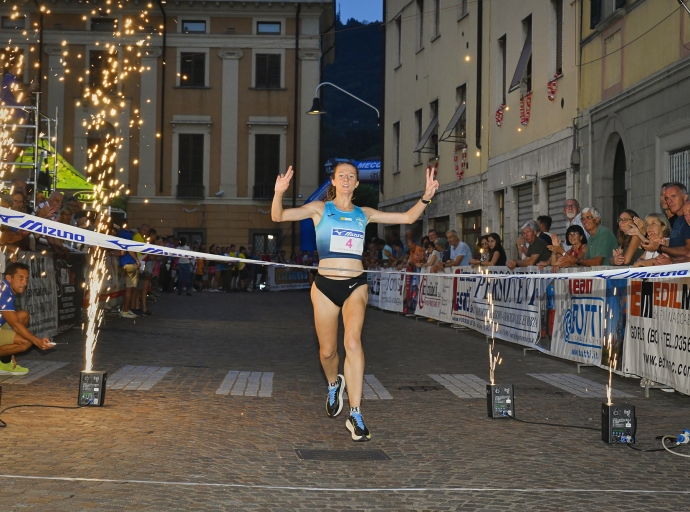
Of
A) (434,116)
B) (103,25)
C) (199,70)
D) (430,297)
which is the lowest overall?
(430,297)

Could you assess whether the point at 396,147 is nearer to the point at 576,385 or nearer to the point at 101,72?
the point at 101,72

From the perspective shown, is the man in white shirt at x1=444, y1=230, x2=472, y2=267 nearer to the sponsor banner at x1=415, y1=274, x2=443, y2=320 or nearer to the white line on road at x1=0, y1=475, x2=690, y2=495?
the sponsor banner at x1=415, y1=274, x2=443, y2=320

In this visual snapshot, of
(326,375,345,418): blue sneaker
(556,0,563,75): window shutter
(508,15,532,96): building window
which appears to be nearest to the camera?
(326,375,345,418): blue sneaker

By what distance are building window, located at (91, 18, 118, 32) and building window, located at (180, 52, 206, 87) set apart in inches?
140

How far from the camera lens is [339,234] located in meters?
8.53

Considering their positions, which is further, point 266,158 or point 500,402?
point 266,158

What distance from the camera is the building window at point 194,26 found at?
52.6 m

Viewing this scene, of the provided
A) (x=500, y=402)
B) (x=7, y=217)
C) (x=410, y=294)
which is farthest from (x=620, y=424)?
(x=410, y=294)

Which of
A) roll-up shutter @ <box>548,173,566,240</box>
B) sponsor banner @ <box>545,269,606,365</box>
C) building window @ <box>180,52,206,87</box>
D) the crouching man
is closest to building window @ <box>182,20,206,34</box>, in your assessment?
building window @ <box>180,52,206,87</box>

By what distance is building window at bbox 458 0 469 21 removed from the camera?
30972 mm

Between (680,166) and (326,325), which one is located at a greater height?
(680,166)

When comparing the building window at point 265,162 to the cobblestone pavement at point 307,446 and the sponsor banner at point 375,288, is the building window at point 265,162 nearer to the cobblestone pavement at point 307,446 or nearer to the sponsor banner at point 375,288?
the sponsor banner at point 375,288

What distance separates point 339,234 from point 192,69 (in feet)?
149

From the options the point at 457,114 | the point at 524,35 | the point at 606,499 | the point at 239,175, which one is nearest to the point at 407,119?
the point at 457,114
